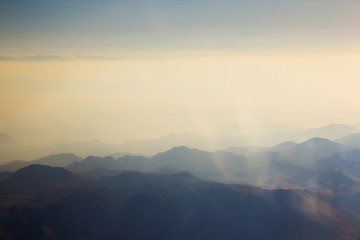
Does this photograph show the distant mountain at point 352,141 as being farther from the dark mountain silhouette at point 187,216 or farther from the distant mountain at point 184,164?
the dark mountain silhouette at point 187,216

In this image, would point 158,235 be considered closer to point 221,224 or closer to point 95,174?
point 221,224

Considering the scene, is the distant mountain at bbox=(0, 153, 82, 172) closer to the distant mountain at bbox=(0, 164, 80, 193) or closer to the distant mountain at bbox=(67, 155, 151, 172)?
the distant mountain at bbox=(67, 155, 151, 172)

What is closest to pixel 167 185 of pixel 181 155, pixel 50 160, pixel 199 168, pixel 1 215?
pixel 1 215

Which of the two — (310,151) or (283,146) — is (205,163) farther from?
(283,146)

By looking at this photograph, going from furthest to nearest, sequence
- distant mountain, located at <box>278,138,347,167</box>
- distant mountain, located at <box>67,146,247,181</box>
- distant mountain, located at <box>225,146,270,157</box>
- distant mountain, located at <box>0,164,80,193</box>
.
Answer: distant mountain, located at <box>225,146,270,157</box>
distant mountain, located at <box>278,138,347,167</box>
distant mountain, located at <box>67,146,247,181</box>
distant mountain, located at <box>0,164,80,193</box>

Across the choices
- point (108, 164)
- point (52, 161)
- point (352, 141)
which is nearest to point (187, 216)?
point (108, 164)

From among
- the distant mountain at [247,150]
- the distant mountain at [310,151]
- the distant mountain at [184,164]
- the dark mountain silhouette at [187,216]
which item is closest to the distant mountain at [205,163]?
the distant mountain at [184,164]

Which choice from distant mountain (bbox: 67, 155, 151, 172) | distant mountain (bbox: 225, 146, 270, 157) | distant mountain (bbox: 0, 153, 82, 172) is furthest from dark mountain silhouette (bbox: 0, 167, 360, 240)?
distant mountain (bbox: 225, 146, 270, 157)

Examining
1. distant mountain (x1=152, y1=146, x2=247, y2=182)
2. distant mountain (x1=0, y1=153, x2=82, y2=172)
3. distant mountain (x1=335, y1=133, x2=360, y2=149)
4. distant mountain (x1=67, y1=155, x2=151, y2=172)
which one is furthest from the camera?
distant mountain (x1=335, y1=133, x2=360, y2=149)

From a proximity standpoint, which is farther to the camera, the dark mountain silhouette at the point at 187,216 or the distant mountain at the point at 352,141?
the distant mountain at the point at 352,141

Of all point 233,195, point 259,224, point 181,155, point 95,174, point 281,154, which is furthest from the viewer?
point 281,154

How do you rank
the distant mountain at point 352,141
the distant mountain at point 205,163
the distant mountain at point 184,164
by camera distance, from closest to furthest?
the distant mountain at point 184,164
the distant mountain at point 205,163
the distant mountain at point 352,141
